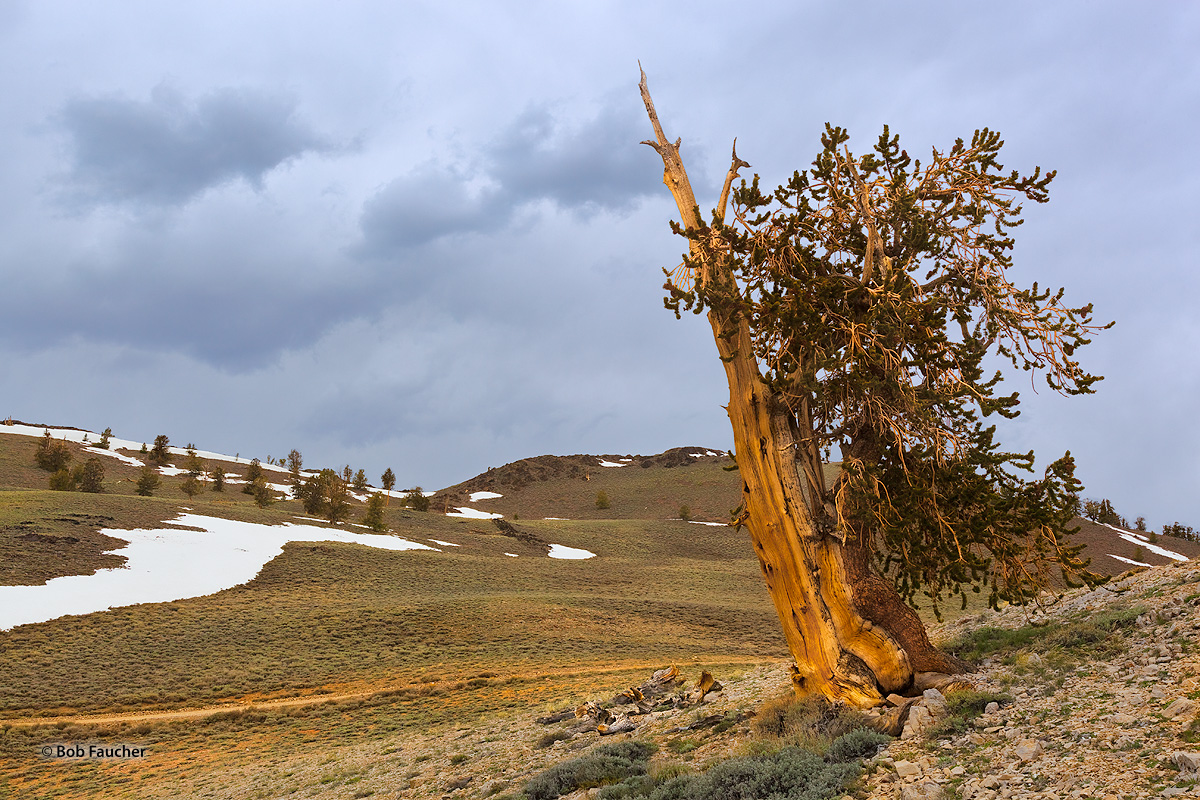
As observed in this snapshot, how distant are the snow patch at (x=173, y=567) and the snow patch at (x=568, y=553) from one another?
33.1 feet

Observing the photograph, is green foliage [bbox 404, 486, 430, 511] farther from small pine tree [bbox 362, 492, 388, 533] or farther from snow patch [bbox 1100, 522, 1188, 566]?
snow patch [bbox 1100, 522, 1188, 566]

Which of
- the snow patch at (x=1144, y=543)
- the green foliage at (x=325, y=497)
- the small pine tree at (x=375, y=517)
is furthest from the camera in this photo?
the snow patch at (x=1144, y=543)

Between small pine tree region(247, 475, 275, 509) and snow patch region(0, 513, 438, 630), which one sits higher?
small pine tree region(247, 475, 275, 509)

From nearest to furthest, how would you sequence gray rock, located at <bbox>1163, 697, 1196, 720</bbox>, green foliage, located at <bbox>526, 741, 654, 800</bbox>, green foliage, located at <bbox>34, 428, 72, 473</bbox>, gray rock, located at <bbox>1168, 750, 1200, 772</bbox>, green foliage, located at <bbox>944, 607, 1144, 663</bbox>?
gray rock, located at <bbox>1168, 750, 1200, 772</bbox> → gray rock, located at <bbox>1163, 697, 1196, 720</bbox> → green foliage, located at <bbox>944, 607, 1144, 663</bbox> → green foliage, located at <bbox>526, 741, 654, 800</bbox> → green foliage, located at <bbox>34, 428, 72, 473</bbox>

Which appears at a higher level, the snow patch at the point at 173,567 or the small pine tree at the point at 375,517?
the small pine tree at the point at 375,517

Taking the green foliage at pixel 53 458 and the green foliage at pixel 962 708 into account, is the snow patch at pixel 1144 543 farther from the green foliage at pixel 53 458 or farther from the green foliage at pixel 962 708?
the green foliage at pixel 53 458

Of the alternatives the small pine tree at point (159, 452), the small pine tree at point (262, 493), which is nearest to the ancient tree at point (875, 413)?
the small pine tree at point (262, 493)

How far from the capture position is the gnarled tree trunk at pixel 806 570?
29.1 feet

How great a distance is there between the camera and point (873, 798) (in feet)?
20.5

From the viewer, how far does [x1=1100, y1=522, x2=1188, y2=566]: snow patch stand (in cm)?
5918

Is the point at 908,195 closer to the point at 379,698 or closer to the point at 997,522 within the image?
the point at 997,522

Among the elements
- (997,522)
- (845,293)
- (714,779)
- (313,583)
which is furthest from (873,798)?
(313,583)

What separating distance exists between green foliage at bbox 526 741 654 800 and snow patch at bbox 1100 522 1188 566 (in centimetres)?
6687

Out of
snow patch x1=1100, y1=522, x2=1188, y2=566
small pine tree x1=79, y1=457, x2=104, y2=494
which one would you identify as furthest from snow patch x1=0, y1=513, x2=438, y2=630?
snow patch x1=1100, y1=522, x2=1188, y2=566
